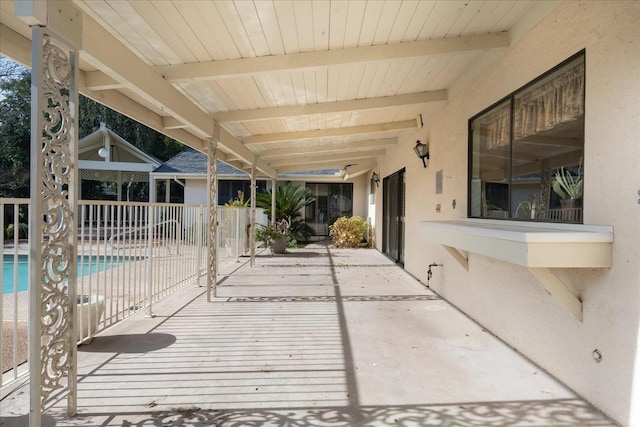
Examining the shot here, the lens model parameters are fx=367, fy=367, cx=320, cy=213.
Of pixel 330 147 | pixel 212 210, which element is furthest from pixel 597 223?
pixel 330 147

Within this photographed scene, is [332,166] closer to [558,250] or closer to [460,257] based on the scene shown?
[460,257]

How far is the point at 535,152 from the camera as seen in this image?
315cm

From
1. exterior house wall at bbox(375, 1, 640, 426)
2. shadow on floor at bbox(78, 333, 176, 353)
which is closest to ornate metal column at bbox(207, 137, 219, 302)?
shadow on floor at bbox(78, 333, 176, 353)

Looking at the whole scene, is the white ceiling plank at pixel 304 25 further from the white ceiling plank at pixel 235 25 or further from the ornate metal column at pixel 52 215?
the ornate metal column at pixel 52 215

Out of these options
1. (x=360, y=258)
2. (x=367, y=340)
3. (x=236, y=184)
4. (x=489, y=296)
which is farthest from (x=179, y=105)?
(x=236, y=184)

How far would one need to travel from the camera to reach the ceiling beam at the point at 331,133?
21.4 ft

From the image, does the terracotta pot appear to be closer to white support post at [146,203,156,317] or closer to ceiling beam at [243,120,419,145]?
ceiling beam at [243,120,419,145]

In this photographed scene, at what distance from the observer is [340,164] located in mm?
10992

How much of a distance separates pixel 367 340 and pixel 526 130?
2434 millimetres

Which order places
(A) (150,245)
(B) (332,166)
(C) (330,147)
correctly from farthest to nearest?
(B) (332,166) → (C) (330,147) → (A) (150,245)

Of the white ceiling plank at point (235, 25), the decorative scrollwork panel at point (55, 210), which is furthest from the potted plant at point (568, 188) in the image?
the decorative scrollwork panel at point (55, 210)

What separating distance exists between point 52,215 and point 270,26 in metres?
2.08

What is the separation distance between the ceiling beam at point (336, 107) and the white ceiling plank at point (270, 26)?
1664 mm

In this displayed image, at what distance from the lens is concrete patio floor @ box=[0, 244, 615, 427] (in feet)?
7.50
